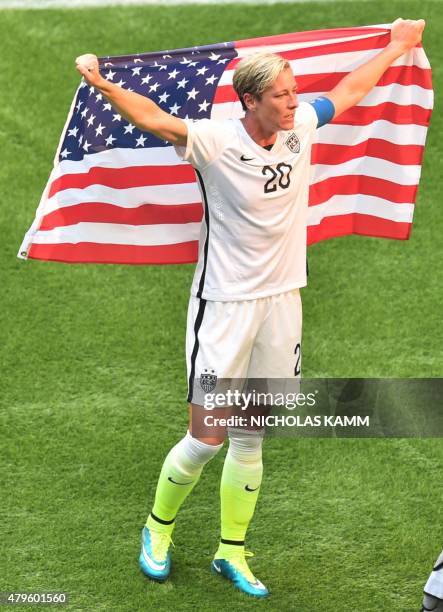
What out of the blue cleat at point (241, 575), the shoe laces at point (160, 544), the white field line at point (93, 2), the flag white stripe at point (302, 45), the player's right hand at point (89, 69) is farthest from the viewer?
the white field line at point (93, 2)

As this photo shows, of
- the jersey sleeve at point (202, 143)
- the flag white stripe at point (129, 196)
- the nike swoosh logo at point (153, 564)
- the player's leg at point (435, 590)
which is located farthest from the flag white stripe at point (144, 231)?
the player's leg at point (435, 590)

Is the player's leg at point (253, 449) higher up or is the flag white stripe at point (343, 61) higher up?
the flag white stripe at point (343, 61)

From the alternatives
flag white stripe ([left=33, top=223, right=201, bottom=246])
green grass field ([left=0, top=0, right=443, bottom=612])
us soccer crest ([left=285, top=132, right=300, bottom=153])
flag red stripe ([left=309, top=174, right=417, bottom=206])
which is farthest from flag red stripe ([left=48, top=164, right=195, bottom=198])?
green grass field ([left=0, top=0, right=443, bottom=612])

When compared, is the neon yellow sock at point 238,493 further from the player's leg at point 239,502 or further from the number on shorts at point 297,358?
the number on shorts at point 297,358

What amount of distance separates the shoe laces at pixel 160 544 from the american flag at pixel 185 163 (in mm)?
1299

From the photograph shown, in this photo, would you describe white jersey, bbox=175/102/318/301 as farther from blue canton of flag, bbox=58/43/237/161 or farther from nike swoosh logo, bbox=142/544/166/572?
nike swoosh logo, bbox=142/544/166/572

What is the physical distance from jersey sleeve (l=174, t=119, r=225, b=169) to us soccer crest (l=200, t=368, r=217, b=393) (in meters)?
0.90

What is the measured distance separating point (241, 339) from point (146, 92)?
1347mm

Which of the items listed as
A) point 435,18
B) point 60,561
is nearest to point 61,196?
point 60,561

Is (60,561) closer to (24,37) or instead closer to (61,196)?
(61,196)

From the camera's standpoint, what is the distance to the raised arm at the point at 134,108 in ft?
17.1

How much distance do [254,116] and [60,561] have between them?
7.58 ft

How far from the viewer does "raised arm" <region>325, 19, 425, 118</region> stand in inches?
235

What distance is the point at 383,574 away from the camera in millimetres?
6215
